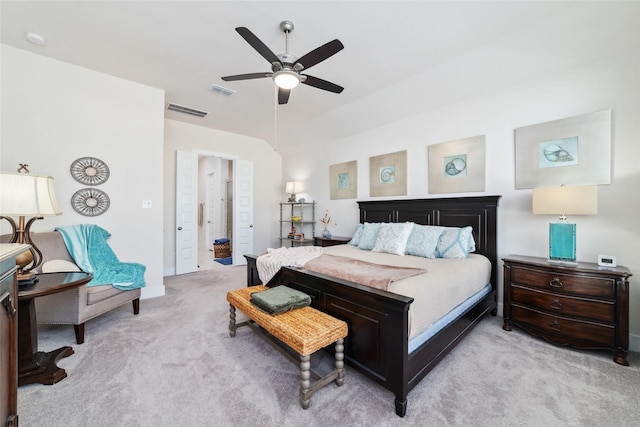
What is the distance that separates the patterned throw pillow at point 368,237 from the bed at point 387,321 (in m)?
1.35

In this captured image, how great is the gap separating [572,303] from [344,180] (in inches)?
138

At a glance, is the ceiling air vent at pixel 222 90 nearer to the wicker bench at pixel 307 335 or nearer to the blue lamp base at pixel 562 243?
the wicker bench at pixel 307 335

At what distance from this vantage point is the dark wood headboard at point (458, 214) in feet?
9.91

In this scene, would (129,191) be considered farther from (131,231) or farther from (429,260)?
(429,260)

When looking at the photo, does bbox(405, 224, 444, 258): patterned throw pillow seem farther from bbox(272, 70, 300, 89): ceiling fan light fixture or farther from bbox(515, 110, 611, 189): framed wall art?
bbox(272, 70, 300, 89): ceiling fan light fixture

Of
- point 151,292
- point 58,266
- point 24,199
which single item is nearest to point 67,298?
point 58,266

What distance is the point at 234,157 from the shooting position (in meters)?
5.63

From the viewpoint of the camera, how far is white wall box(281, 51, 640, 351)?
2.30 metres

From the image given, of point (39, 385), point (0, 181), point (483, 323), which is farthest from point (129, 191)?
point (483, 323)

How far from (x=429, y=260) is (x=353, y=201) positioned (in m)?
2.23

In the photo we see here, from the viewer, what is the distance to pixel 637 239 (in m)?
2.27

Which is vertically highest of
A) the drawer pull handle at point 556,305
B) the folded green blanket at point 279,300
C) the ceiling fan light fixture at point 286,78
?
the ceiling fan light fixture at point 286,78

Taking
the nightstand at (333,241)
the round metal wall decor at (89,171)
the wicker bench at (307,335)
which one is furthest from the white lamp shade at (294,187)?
the wicker bench at (307,335)

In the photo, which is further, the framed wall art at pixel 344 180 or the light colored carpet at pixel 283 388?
the framed wall art at pixel 344 180
